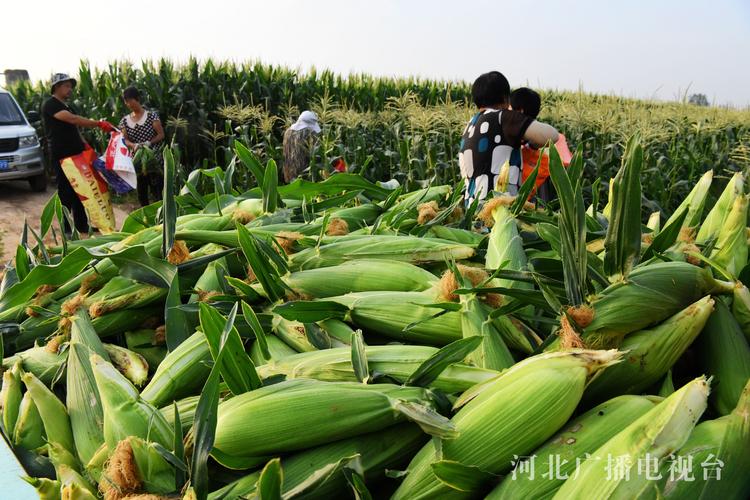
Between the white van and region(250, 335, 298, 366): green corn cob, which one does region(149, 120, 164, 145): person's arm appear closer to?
the white van

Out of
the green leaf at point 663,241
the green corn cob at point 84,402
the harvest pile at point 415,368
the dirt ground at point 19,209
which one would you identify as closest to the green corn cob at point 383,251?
the harvest pile at point 415,368

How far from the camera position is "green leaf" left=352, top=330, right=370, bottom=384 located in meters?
0.92

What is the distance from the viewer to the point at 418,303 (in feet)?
3.66

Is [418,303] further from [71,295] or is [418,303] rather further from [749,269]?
[71,295]

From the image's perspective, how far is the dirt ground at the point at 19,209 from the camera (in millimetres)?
9251

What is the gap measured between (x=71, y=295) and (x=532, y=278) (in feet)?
4.03

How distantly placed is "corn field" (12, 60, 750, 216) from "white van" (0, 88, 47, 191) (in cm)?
109

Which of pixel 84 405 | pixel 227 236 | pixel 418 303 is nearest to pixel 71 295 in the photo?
pixel 227 236

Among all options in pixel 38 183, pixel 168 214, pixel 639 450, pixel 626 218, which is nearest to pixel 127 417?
pixel 168 214

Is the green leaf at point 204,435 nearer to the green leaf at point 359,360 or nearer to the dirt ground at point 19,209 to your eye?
the green leaf at point 359,360

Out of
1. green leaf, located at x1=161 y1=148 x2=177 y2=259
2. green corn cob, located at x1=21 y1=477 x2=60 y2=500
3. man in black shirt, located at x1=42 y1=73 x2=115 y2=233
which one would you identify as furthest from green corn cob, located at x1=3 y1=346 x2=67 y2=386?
man in black shirt, located at x1=42 y1=73 x2=115 y2=233

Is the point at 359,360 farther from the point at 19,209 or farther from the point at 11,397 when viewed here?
the point at 19,209

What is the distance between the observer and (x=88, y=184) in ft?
24.8

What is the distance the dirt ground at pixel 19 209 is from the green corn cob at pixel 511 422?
8701 mm
